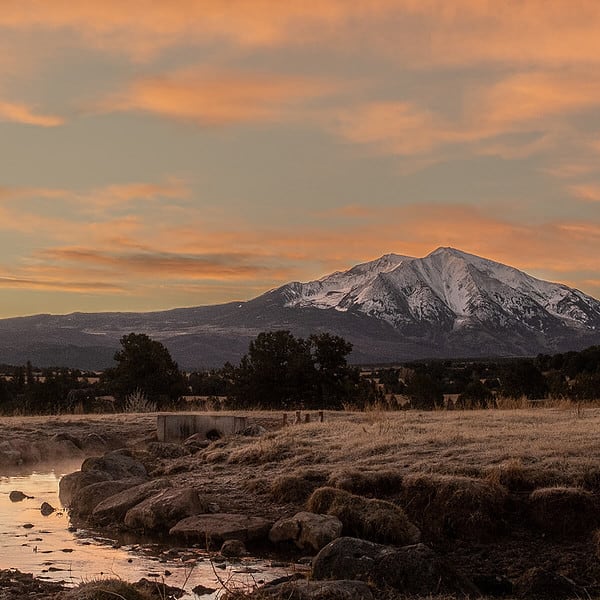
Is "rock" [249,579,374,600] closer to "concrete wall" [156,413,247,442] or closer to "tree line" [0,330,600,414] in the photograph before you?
"concrete wall" [156,413,247,442]

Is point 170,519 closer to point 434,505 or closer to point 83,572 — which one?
point 83,572

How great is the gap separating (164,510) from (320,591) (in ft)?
22.7

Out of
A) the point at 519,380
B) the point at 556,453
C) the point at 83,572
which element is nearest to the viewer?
the point at 83,572

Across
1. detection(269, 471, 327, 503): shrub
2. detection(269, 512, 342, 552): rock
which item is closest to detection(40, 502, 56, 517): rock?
detection(269, 471, 327, 503): shrub

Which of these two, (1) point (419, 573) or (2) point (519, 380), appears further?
(2) point (519, 380)

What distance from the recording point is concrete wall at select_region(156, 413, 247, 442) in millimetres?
28875

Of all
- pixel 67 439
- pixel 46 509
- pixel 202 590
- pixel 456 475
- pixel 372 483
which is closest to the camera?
pixel 202 590

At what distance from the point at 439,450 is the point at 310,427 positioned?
5.97 m

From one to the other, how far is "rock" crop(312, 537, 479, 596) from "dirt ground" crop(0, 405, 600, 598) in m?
0.87

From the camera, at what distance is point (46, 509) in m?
18.2

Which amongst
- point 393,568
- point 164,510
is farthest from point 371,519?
point 164,510

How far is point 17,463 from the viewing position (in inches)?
1002

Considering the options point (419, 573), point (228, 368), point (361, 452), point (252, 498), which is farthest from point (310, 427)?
point (228, 368)

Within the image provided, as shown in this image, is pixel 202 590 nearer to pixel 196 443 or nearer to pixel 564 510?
pixel 564 510
